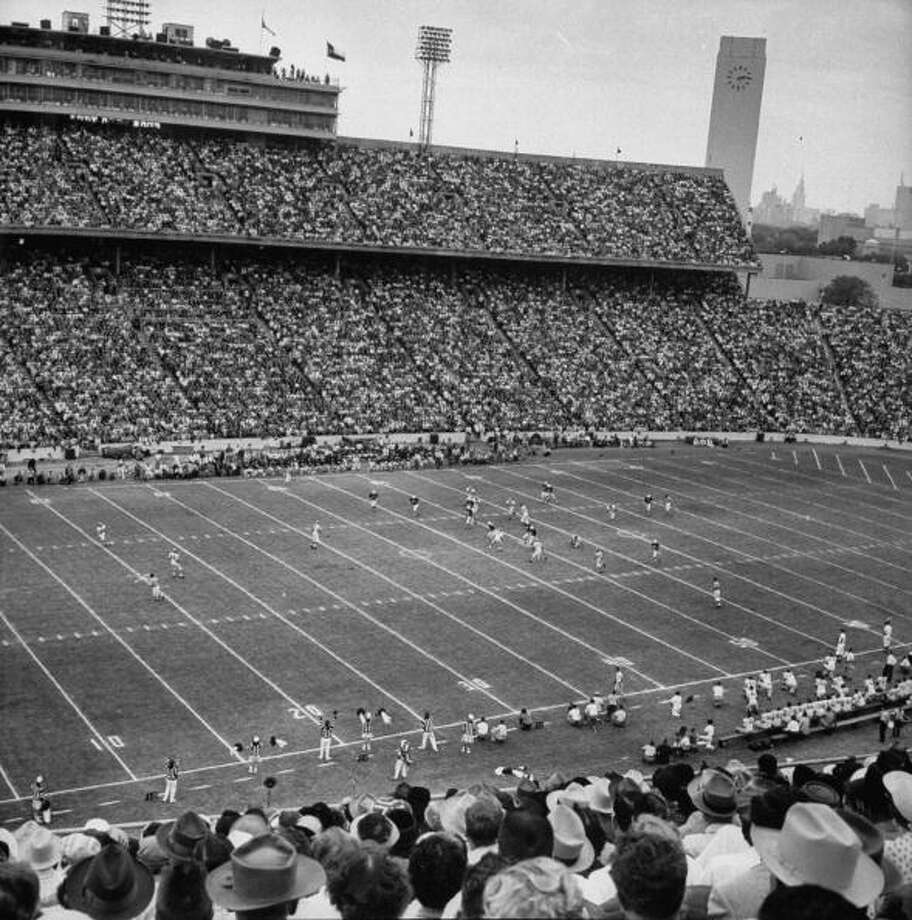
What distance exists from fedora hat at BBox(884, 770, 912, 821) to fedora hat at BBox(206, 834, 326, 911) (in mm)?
3422

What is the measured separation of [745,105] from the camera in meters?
105

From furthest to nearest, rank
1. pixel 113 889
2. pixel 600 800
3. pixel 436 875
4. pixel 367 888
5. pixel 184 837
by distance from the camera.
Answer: pixel 600 800, pixel 184 837, pixel 113 889, pixel 436 875, pixel 367 888

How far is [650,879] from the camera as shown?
14.7ft

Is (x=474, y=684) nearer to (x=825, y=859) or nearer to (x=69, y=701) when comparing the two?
(x=69, y=701)

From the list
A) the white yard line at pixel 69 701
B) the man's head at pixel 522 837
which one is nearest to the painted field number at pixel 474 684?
the white yard line at pixel 69 701

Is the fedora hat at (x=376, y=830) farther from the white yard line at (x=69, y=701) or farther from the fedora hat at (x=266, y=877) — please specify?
the white yard line at (x=69, y=701)

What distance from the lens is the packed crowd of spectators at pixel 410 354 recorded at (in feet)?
156

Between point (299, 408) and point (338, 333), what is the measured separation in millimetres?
6644

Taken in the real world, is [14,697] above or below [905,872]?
below

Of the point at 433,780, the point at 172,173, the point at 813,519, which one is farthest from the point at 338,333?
the point at 433,780

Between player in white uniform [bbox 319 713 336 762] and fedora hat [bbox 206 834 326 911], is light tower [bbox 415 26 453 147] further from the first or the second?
fedora hat [bbox 206 834 326 911]

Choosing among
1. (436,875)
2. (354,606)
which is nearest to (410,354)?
(354,606)

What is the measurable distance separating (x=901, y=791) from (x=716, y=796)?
65.8 inches

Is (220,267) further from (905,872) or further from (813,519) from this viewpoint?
(905,872)
